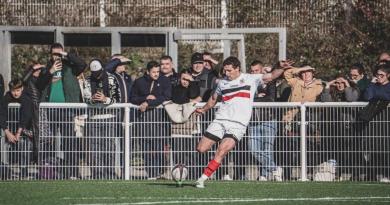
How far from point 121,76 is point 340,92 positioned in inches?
154

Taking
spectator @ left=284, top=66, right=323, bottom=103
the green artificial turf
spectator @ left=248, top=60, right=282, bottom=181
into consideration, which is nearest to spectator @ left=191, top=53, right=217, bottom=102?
spectator @ left=248, top=60, right=282, bottom=181

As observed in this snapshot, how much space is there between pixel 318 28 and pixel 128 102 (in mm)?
11845

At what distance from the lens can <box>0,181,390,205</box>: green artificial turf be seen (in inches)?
653

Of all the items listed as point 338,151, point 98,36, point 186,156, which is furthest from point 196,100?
point 98,36

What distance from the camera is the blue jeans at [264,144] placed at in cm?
2153

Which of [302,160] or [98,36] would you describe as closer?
[302,160]

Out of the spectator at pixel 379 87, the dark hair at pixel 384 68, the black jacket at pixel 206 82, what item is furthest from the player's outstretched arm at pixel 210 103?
the dark hair at pixel 384 68

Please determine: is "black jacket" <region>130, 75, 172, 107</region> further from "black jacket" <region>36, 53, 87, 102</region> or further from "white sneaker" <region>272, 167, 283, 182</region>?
"white sneaker" <region>272, 167, 283, 182</region>

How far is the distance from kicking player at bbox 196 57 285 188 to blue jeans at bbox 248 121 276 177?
186cm

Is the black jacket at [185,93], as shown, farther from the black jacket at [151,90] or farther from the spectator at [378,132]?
the spectator at [378,132]

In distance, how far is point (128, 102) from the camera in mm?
22344

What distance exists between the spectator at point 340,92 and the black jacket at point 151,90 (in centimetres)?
275

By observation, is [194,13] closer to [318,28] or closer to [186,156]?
[318,28]

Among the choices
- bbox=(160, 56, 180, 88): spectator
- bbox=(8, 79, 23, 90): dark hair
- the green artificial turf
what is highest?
bbox=(160, 56, 180, 88): spectator
